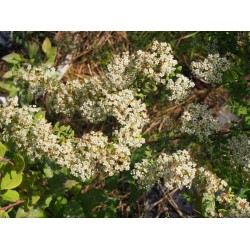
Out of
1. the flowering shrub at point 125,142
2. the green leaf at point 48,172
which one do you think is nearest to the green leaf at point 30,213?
the flowering shrub at point 125,142

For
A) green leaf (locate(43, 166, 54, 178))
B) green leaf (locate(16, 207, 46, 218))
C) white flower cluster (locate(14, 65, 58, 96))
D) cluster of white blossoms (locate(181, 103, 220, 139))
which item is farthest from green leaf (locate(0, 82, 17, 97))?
cluster of white blossoms (locate(181, 103, 220, 139))

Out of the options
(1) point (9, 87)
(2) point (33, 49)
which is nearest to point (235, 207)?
(1) point (9, 87)

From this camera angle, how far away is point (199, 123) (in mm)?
3168

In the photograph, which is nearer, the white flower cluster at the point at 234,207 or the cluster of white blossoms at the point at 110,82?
the white flower cluster at the point at 234,207

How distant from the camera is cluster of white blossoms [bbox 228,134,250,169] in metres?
3.15

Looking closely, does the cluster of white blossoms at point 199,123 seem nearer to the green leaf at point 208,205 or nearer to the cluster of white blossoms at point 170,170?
the cluster of white blossoms at point 170,170

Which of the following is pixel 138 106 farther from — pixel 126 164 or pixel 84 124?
pixel 84 124

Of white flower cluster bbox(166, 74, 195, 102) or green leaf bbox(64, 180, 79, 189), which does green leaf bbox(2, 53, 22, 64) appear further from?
white flower cluster bbox(166, 74, 195, 102)

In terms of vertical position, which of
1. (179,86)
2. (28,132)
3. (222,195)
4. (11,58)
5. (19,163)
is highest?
(11,58)

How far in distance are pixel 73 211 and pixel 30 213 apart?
410mm

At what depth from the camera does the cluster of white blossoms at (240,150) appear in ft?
10.3

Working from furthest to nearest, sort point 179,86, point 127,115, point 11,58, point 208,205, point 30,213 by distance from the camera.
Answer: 1. point 11,58
2. point 30,213
3. point 179,86
4. point 208,205
5. point 127,115

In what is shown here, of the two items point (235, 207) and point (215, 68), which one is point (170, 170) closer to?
point (235, 207)

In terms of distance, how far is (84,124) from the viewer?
17.5 feet
